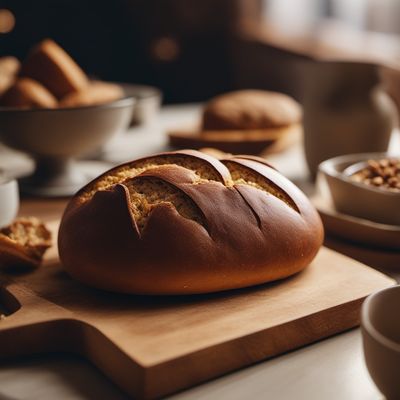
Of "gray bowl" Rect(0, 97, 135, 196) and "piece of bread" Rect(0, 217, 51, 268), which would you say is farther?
"gray bowl" Rect(0, 97, 135, 196)

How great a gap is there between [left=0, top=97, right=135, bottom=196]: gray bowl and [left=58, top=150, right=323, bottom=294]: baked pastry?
406 millimetres

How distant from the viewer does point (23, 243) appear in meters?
0.97

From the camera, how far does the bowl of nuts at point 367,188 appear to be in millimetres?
1068

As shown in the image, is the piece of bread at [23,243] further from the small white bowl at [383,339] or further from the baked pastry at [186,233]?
the small white bowl at [383,339]

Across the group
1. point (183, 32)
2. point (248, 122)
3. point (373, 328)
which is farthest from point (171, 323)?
point (183, 32)

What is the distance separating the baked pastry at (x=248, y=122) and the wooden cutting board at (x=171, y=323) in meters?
0.79

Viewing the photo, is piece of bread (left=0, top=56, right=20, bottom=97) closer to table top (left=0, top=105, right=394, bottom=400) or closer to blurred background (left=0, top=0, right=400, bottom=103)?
table top (left=0, top=105, right=394, bottom=400)

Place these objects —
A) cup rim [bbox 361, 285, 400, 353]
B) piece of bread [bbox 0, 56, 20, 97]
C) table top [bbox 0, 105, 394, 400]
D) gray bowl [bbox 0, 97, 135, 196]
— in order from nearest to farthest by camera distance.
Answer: cup rim [bbox 361, 285, 400, 353], table top [bbox 0, 105, 394, 400], gray bowl [bbox 0, 97, 135, 196], piece of bread [bbox 0, 56, 20, 97]

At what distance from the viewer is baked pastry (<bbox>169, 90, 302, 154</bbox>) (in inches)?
66.1

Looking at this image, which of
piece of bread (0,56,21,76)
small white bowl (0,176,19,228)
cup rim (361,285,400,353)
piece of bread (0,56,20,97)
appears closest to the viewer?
cup rim (361,285,400,353)

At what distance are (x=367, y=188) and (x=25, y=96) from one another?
73cm

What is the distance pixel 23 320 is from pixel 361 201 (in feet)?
1.96

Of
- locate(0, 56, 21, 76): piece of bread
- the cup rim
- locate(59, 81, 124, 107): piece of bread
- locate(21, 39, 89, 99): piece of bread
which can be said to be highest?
locate(21, 39, 89, 99): piece of bread

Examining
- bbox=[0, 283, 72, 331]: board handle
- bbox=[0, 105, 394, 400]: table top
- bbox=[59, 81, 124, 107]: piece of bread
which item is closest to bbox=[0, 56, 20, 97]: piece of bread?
bbox=[59, 81, 124, 107]: piece of bread
